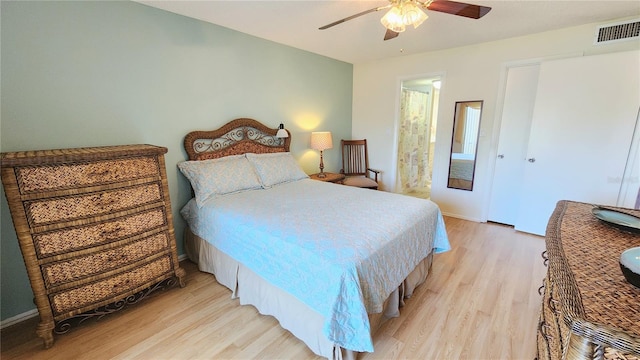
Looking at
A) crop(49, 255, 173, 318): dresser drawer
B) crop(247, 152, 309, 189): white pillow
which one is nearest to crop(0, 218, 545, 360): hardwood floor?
crop(49, 255, 173, 318): dresser drawer

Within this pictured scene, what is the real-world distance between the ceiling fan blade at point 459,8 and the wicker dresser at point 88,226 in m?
2.19

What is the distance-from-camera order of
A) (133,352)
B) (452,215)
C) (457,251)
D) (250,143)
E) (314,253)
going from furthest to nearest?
(452,215), (250,143), (457,251), (133,352), (314,253)

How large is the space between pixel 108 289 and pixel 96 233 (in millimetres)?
421

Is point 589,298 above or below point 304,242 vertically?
above

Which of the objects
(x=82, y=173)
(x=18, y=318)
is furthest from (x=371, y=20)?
(x=18, y=318)

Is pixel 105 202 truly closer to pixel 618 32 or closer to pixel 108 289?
pixel 108 289

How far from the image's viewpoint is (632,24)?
2463 mm

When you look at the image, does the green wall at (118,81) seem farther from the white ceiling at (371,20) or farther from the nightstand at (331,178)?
the nightstand at (331,178)

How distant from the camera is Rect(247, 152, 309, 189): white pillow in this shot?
2885 millimetres

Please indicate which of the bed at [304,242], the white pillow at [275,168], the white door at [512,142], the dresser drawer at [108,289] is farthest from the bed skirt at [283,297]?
the white door at [512,142]

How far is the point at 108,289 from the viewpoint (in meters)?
1.83

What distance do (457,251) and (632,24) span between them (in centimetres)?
271

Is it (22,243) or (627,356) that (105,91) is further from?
(627,356)

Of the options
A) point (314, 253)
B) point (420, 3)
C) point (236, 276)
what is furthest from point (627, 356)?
point (236, 276)
